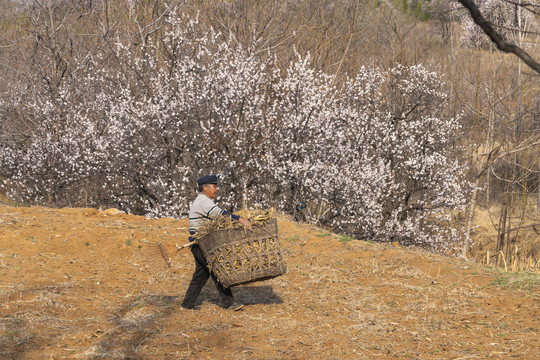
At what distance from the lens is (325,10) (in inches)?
1180

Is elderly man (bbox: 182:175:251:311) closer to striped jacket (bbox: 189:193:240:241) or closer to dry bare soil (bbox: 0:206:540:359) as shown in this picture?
striped jacket (bbox: 189:193:240:241)

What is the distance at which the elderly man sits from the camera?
24.2 feet

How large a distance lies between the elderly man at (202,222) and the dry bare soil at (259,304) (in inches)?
6.6

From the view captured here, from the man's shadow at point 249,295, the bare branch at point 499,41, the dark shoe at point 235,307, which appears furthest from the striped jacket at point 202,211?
the bare branch at point 499,41

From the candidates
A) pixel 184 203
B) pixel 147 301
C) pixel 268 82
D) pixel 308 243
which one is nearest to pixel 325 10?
pixel 268 82

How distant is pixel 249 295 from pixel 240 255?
198 centimetres

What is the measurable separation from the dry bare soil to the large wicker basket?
0.65 meters

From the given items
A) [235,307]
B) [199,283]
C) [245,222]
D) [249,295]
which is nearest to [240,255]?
[245,222]

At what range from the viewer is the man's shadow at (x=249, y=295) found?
843 cm

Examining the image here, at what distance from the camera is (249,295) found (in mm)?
8898

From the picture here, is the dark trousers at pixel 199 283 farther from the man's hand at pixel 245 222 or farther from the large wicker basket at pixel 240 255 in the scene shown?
the man's hand at pixel 245 222

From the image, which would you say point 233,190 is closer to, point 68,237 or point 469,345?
point 68,237

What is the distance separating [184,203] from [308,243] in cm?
550

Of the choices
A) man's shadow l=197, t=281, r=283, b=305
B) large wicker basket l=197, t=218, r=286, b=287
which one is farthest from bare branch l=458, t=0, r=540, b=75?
man's shadow l=197, t=281, r=283, b=305
